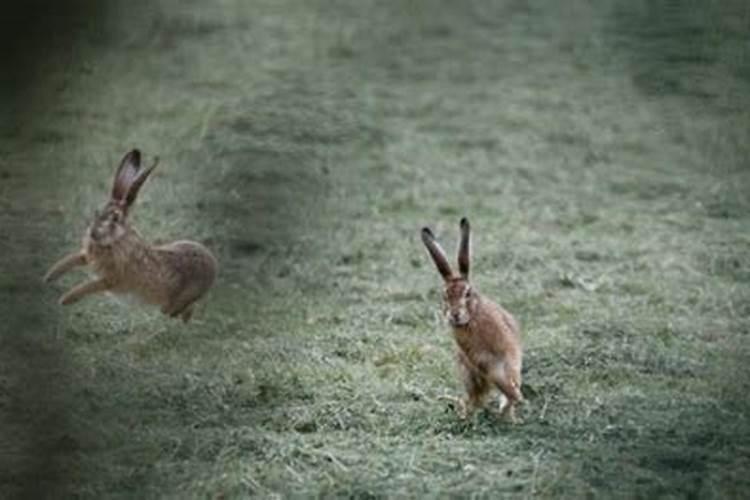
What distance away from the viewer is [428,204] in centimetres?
991

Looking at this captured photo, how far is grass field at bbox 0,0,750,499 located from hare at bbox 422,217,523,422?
12 cm

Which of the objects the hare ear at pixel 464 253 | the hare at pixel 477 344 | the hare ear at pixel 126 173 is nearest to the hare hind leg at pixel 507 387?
the hare at pixel 477 344

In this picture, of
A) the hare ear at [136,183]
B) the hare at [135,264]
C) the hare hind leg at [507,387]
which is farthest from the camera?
the hare at [135,264]

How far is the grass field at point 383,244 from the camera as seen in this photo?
4.86m

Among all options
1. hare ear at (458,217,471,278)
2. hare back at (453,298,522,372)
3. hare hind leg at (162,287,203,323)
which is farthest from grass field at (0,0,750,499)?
hare ear at (458,217,471,278)

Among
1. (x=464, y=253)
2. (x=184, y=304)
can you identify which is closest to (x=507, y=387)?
(x=464, y=253)

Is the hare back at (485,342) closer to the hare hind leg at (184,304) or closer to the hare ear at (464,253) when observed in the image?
the hare ear at (464,253)

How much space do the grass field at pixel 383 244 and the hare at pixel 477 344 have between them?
122mm

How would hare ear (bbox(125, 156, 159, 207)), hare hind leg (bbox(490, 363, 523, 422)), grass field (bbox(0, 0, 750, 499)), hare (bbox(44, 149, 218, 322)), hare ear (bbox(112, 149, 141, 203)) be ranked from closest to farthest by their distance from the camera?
grass field (bbox(0, 0, 750, 499))
hare hind leg (bbox(490, 363, 523, 422))
hare ear (bbox(125, 156, 159, 207))
hare ear (bbox(112, 149, 141, 203))
hare (bbox(44, 149, 218, 322))

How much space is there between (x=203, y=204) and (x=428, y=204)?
1755 mm

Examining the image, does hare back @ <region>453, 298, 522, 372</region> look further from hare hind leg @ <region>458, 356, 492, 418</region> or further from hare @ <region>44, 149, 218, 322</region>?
hare @ <region>44, 149, 218, 322</region>

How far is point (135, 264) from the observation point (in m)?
7.44

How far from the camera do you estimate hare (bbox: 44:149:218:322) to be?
7305mm

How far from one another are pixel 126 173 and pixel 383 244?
226 cm
